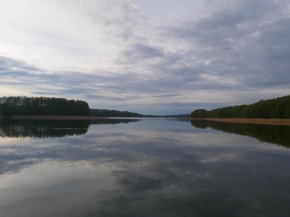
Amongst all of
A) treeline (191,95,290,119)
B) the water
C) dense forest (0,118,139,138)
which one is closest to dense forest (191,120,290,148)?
the water

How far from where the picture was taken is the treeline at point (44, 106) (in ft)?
354

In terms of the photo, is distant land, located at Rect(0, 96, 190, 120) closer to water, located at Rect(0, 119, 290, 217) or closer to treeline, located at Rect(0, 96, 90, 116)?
treeline, located at Rect(0, 96, 90, 116)

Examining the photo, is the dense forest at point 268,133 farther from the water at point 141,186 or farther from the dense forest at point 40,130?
the dense forest at point 40,130

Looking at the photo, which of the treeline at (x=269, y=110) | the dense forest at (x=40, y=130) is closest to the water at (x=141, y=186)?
the dense forest at (x=40, y=130)

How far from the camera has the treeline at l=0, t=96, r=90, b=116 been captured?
10800 cm

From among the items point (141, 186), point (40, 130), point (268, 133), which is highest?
point (40, 130)

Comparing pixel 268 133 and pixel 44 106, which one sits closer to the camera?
pixel 268 133

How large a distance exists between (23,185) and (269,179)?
951 centimetres

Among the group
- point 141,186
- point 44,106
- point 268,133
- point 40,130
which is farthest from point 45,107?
point 141,186

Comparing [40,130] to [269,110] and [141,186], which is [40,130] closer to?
[141,186]

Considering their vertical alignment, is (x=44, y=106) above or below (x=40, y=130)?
above

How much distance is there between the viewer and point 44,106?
363 ft

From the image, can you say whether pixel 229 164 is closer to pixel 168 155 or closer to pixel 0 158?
pixel 168 155

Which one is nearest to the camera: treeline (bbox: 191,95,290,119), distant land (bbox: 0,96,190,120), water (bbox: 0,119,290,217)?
water (bbox: 0,119,290,217)
